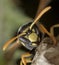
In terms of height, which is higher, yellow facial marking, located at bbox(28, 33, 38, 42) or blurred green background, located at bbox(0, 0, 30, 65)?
blurred green background, located at bbox(0, 0, 30, 65)

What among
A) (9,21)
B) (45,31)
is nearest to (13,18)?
(9,21)

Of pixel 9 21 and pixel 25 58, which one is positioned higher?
pixel 9 21

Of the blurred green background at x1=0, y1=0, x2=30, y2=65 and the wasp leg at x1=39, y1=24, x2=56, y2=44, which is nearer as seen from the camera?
the wasp leg at x1=39, y1=24, x2=56, y2=44

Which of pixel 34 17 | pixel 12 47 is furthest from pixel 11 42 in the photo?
pixel 34 17

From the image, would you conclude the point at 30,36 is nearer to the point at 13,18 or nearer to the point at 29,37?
the point at 29,37

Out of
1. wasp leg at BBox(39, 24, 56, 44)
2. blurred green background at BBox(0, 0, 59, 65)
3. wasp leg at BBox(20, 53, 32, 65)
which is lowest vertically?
wasp leg at BBox(20, 53, 32, 65)

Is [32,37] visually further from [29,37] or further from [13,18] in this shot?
[13,18]
